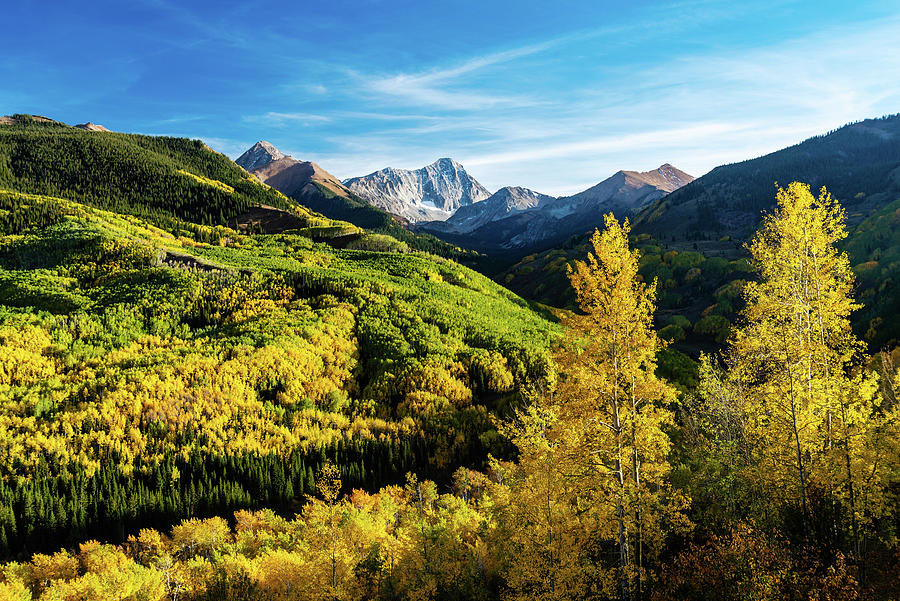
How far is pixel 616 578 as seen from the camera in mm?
25266

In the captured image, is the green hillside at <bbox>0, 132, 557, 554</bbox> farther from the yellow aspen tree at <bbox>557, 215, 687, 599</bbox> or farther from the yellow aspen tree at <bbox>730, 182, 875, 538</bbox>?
the yellow aspen tree at <bbox>557, 215, 687, 599</bbox>

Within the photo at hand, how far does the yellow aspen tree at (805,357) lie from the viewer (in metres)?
24.3

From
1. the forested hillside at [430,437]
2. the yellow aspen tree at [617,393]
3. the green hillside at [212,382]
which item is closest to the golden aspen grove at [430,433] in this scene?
the yellow aspen tree at [617,393]

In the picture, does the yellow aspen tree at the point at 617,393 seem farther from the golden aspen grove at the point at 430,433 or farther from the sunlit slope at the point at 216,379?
the sunlit slope at the point at 216,379

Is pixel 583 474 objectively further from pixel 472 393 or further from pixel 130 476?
pixel 472 393

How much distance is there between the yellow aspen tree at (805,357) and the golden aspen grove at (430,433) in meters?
0.17

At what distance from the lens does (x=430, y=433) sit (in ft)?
345

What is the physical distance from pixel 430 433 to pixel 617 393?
293 ft

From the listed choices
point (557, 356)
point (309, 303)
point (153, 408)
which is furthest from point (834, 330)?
point (309, 303)

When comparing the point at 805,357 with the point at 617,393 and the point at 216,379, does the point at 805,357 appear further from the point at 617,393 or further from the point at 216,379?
the point at 216,379

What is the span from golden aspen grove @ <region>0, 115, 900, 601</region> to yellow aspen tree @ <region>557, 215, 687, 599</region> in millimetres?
148

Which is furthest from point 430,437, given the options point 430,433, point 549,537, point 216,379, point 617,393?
point 617,393

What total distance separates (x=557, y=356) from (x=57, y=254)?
8860 inches

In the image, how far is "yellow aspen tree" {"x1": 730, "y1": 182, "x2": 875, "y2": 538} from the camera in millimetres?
24266
